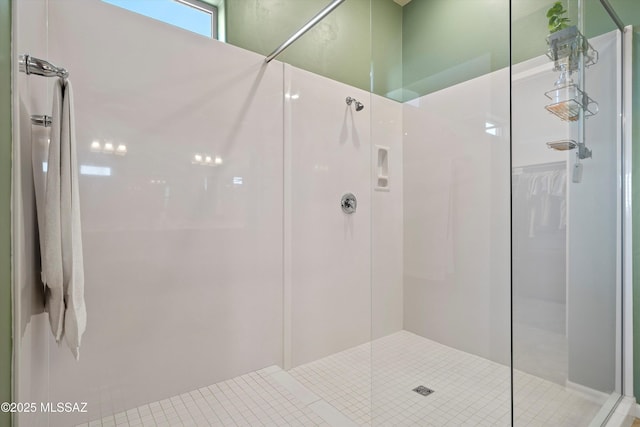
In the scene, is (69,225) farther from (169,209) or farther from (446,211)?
(446,211)

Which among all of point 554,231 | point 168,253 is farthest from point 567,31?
point 168,253

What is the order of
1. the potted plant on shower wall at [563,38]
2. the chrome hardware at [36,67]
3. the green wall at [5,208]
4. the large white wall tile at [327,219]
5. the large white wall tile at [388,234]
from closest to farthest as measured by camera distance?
1. the green wall at [5,208]
2. the chrome hardware at [36,67]
3. the potted plant on shower wall at [563,38]
4. the large white wall tile at [327,219]
5. the large white wall tile at [388,234]

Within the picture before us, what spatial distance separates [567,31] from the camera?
1.72 m

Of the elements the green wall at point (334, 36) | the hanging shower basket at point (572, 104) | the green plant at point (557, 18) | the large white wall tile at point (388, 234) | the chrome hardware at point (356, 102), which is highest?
the green wall at point (334, 36)

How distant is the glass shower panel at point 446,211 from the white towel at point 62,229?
162 cm

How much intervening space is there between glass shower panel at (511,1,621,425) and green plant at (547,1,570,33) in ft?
0.04

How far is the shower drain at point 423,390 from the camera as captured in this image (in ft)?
5.93

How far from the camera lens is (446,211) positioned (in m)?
2.29

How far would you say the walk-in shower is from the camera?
1.52 m

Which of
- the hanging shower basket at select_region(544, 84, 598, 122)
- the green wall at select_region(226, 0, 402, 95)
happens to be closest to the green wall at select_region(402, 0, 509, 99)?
the green wall at select_region(226, 0, 402, 95)

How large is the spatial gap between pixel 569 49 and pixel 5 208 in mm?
2621

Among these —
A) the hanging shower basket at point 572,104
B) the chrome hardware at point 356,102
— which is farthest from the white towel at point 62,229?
the hanging shower basket at point 572,104

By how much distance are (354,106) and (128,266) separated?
197 centimetres

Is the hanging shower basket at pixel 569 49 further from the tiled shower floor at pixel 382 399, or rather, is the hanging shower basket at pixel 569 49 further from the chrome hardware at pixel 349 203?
the tiled shower floor at pixel 382 399
